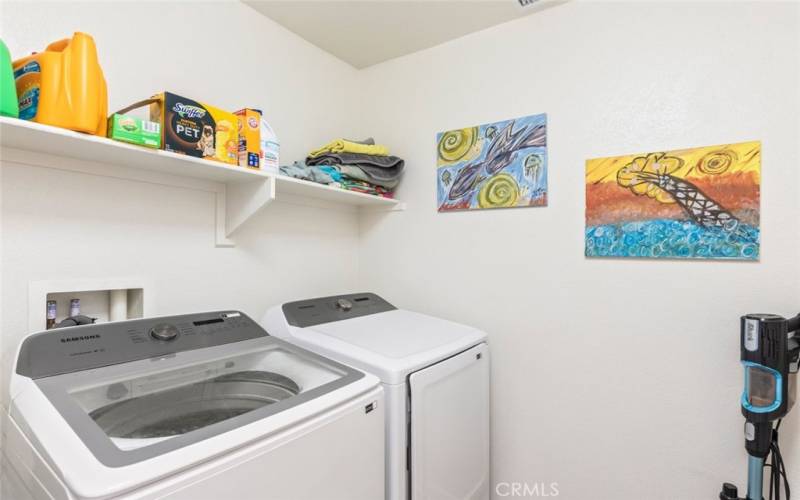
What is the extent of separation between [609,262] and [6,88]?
6.69 ft

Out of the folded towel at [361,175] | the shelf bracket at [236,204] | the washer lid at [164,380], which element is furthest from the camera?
the folded towel at [361,175]

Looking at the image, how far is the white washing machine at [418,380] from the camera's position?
125 cm

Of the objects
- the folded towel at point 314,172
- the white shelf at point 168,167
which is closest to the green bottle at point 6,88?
the white shelf at point 168,167

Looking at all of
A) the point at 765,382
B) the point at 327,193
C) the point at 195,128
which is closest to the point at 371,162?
the point at 327,193

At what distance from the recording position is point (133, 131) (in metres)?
1.15

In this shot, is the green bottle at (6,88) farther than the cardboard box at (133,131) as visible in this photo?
No

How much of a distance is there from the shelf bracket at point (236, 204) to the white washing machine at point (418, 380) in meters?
0.39

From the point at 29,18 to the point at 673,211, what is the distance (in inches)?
91.3

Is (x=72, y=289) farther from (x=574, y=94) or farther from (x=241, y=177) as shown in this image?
(x=574, y=94)

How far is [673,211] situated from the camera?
1536mm

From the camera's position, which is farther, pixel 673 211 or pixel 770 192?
pixel 673 211

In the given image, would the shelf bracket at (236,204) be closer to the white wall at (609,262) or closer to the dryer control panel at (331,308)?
the dryer control panel at (331,308)

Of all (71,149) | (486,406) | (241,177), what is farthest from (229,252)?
(486,406)

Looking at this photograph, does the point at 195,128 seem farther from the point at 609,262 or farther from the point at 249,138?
the point at 609,262
